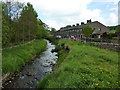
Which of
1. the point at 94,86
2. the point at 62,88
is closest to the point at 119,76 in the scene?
the point at 94,86

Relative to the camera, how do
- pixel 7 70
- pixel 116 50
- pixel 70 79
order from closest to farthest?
pixel 70 79 → pixel 7 70 → pixel 116 50

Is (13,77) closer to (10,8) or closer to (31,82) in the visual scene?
(31,82)

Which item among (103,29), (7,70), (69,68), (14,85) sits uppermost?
(103,29)

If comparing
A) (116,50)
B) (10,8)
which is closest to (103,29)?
(116,50)

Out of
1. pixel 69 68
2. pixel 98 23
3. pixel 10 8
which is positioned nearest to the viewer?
pixel 69 68

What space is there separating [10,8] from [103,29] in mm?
49285

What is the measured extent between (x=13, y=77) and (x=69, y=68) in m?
6.18

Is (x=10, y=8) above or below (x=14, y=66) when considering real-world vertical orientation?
above

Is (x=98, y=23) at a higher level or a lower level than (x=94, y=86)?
higher

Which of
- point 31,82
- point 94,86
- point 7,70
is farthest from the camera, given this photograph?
point 7,70

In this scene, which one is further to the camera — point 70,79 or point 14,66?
point 14,66

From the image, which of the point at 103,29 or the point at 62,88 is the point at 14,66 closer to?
the point at 62,88

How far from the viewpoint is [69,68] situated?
8.48 metres

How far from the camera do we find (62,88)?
19.4 feet
